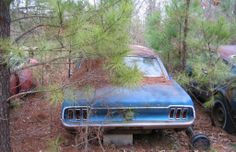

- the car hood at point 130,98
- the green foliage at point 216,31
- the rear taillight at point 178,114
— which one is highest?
the green foliage at point 216,31

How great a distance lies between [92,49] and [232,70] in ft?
11.5

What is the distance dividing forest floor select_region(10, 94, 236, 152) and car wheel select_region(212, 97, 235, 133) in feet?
0.39

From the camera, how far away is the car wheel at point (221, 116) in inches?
240

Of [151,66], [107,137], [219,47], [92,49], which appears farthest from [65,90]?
[219,47]

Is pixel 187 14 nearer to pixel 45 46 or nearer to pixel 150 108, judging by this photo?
pixel 150 108

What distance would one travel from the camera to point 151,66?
242 inches

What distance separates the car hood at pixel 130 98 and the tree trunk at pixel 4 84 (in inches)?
38.2

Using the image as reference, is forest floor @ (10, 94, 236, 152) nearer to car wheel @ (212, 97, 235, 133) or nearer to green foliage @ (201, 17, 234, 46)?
car wheel @ (212, 97, 235, 133)

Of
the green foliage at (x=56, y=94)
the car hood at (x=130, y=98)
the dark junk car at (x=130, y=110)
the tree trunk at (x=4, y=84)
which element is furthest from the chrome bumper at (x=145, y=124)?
the green foliage at (x=56, y=94)

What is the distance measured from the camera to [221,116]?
6465mm

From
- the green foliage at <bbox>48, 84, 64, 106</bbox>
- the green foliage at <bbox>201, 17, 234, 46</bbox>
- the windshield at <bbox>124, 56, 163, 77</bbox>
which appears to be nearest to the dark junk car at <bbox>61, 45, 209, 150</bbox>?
the windshield at <bbox>124, 56, 163, 77</bbox>

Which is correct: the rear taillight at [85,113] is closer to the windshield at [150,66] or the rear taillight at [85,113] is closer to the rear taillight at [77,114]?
the rear taillight at [77,114]

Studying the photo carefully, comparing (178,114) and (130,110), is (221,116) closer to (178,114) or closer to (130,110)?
(178,114)

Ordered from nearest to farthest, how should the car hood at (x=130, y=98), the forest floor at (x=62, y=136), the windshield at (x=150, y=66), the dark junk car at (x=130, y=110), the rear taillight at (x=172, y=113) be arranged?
the car hood at (x=130, y=98) < the dark junk car at (x=130, y=110) < the rear taillight at (x=172, y=113) < the forest floor at (x=62, y=136) < the windshield at (x=150, y=66)
